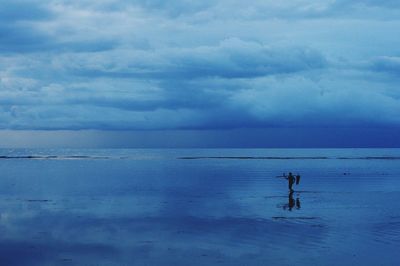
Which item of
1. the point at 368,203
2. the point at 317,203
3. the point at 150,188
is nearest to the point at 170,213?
the point at 317,203

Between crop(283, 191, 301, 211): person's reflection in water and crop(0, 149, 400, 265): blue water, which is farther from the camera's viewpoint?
crop(283, 191, 301, 211): person's reflection in water

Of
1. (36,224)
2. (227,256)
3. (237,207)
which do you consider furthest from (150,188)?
(227,256)

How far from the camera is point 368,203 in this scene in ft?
132

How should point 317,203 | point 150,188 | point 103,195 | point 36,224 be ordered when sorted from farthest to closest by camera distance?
point 150,188 < point 103,195 < point 317,203 < point 36,224

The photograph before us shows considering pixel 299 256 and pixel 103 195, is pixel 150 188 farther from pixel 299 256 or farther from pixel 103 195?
pixel 299 256

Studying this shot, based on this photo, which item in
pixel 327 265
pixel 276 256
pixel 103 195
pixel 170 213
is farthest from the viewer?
pixel 103 195

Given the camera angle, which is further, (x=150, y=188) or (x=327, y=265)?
(x=150, y=188)

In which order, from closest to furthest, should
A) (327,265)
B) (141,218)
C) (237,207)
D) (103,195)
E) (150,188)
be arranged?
(327,265) < (141,218) < (237,207) < (103,195) < (150,188)

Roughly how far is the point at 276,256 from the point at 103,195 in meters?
27.4

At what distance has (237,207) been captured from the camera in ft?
121

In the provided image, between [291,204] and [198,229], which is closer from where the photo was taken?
[198,229]

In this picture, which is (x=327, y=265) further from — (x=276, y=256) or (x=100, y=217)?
(x=100, y=217)

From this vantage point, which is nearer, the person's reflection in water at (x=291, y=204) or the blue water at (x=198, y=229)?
the blue water at (x=198, y=229)

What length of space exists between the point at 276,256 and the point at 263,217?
10.8 meters
